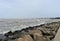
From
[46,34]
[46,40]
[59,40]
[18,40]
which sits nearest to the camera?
[18,40]

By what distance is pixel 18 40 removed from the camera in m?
3.76

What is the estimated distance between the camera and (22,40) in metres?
3.86

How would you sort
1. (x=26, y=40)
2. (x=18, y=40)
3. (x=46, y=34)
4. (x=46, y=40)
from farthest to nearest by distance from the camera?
(x=46, y=34)
(x=46, y=40)
(x=26, y=40)
(x=18, y=40)

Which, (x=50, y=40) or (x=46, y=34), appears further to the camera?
(x=46, y=34)

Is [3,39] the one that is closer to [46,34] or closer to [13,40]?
[13,40]

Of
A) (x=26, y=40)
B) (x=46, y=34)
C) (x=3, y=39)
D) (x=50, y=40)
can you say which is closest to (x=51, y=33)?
(x=46, y=34)

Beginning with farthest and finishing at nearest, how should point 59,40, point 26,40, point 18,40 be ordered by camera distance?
point 59,40 < point 26,40 < point 18,40

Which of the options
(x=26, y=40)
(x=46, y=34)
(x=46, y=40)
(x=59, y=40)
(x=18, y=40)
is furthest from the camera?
(x=46, y=34)

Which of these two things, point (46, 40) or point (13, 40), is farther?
point (46, 40)

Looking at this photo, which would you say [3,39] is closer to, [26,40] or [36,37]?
[26,40]

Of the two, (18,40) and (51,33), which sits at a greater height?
(18,40)

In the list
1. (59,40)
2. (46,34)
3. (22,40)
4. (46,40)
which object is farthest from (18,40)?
(46,34)

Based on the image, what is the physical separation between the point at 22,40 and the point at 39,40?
0.78 metres

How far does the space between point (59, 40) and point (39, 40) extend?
55 centimetres
